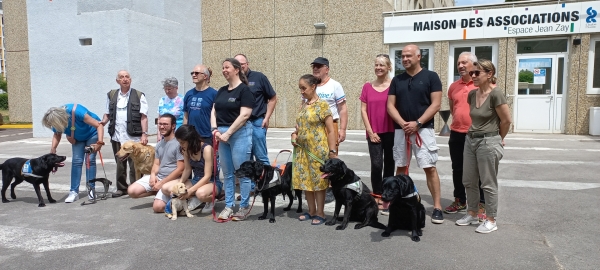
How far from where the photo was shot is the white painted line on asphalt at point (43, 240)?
4.21 m

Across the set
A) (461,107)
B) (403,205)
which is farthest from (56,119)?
(461,107)

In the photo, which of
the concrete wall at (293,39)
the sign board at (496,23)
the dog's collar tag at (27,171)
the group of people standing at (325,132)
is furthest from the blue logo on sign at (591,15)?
the dog's collar tag at (27,171)

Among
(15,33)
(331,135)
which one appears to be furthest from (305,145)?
(15,33)

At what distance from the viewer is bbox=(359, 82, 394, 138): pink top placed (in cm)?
506

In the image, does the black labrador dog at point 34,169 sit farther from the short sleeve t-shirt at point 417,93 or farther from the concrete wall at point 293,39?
the concrete wall at point 293,39

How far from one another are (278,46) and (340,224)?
1218 cm

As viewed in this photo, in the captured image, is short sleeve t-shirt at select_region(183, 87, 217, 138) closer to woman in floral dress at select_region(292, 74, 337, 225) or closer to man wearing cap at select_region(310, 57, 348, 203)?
man wearing cap at select_region(310, 57, 348, 203)

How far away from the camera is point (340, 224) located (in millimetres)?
4715

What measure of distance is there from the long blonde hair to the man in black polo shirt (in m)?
4.27

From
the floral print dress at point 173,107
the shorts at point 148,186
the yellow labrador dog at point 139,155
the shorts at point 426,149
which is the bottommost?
the shorts at point 148,186

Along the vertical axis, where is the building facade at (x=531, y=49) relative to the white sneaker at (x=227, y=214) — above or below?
above

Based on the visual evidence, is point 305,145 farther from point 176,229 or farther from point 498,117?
point 498,117

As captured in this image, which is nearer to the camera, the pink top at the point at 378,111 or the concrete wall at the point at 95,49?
the pink top at the point at 378,111

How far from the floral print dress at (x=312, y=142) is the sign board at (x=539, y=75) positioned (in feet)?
36.8
